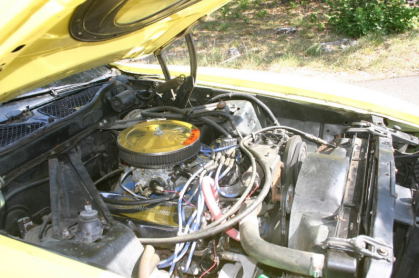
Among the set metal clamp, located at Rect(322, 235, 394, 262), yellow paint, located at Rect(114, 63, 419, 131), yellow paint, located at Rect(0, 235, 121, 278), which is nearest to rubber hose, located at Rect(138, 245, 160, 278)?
yellow paint, located at Rect(0, 235, 121, 278)

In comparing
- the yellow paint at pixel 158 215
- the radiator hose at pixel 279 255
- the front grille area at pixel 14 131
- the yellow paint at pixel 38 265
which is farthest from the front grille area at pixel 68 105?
the radiator hose at pixel 279 255

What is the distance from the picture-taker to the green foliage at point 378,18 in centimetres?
668

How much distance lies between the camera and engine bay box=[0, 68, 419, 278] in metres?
1.24

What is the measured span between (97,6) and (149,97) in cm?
117

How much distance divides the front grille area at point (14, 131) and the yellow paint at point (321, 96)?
3.56 feet

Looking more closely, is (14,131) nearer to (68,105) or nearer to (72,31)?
(68,105)

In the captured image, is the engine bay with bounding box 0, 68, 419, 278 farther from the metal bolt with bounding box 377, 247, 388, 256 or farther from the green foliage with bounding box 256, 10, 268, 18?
the green foliage with bounding box 256, 10, 268, 18

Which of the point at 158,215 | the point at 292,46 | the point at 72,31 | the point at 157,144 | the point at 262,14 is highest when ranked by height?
the point at 72,31

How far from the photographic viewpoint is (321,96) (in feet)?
7.22

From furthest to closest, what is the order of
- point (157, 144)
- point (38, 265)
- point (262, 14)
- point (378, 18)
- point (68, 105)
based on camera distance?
point (262, 14), point (378, 18), point (68, 105), point (157, 144), point (38, 265)

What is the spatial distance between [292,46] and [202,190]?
578cm

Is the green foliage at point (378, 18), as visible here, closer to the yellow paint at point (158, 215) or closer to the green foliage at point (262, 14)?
the green foliage at point (262, 14)

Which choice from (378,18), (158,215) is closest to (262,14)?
(378,18)

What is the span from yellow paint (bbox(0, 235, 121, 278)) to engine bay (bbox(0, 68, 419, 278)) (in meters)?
0.10
